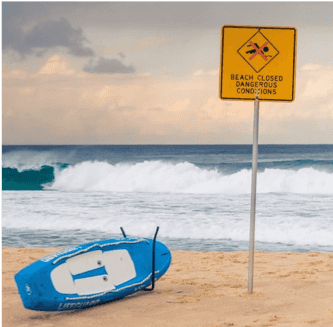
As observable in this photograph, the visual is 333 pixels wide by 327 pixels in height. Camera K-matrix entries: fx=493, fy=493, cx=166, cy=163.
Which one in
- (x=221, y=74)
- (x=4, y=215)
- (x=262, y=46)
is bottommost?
(x=4, y=215)

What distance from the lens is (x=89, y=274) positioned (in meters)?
4.75

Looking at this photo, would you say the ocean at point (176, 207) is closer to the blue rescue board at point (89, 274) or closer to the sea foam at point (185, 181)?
the sea foam at point (185, 181)

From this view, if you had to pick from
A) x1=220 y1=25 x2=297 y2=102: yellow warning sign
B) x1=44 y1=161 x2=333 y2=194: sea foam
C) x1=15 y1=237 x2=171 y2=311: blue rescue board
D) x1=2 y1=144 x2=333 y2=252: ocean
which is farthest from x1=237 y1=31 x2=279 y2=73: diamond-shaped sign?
x1=44 y1=161 x2=333 y2=194: sea foam

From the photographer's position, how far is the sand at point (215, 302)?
4.22 meters

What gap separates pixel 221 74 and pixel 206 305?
7.31ft

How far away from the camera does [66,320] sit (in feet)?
14.3

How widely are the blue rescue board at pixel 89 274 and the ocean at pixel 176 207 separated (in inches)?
140

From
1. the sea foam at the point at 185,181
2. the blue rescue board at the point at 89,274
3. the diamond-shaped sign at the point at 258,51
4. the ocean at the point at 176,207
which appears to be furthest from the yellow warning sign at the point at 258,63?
the sea foam at the point at 185,181

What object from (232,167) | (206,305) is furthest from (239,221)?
(232,167)

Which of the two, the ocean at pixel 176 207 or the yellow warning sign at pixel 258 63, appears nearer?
the yellow warning sign at pixel 258 63

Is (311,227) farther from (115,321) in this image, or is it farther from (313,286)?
(115,321)

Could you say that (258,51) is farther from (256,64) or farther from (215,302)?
(215,302)

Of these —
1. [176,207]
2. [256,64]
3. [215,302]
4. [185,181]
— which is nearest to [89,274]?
[215,302]

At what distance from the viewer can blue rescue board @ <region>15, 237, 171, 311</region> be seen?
14.0 ft
